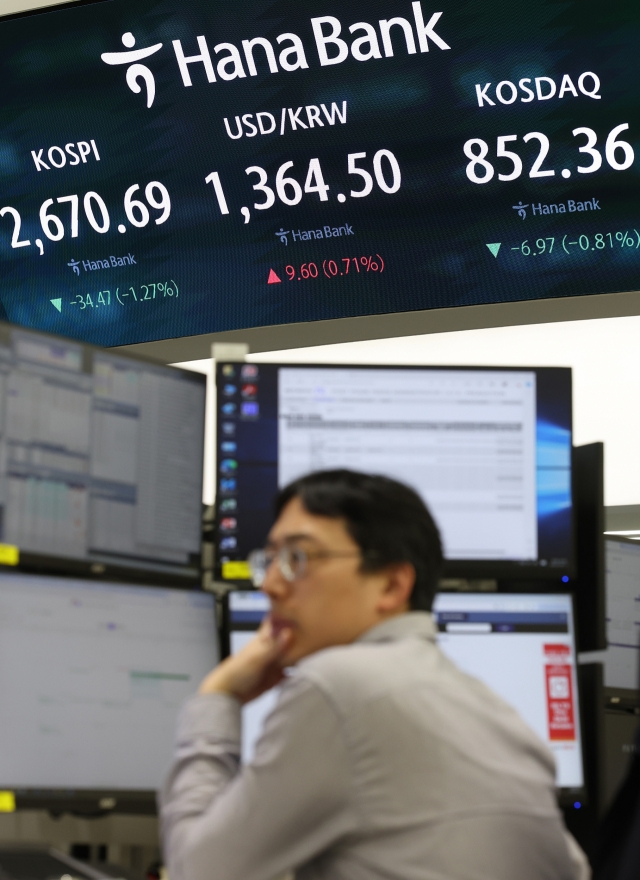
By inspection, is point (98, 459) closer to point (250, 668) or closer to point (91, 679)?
point (91, 679)

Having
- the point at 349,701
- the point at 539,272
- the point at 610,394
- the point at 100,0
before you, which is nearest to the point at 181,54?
the point at 100,0

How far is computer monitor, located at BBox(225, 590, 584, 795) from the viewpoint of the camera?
74.4 inches

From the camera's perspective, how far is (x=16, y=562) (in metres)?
1.70

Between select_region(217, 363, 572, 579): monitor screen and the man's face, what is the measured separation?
422 millimetres

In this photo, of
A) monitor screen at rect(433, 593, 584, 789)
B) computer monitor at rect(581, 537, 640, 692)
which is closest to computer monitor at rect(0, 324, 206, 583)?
monitor screen at rect(433, 593, 584, 789)

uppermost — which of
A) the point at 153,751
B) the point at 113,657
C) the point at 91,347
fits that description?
the point at 91,347

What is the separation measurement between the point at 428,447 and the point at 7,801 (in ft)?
2.77

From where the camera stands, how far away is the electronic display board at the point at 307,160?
403 centimetres

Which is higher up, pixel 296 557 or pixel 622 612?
pixel 296 557

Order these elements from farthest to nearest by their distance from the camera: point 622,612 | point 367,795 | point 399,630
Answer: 1. point 622,612
2. point 399,630
3. point 367,795

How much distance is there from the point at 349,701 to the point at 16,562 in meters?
0.64

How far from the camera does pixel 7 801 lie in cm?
157

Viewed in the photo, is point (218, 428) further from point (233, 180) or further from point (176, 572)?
point (233, 180)

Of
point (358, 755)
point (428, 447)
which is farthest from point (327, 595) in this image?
point (428, 447)
